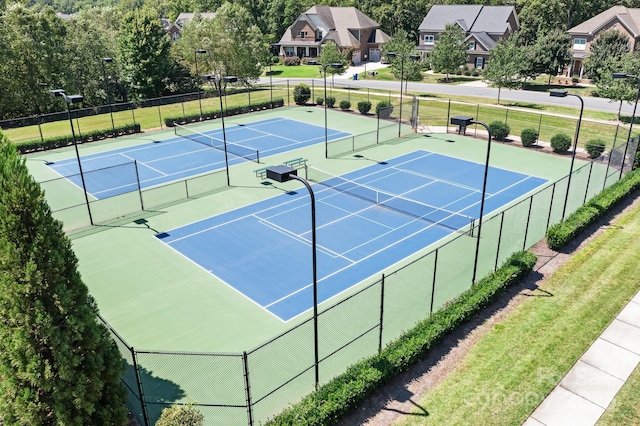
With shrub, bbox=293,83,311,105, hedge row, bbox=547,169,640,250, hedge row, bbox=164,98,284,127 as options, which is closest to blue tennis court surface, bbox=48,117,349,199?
hedge row, bbox=164,98,284,127

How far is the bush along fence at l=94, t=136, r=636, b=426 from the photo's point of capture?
11734 millimetres

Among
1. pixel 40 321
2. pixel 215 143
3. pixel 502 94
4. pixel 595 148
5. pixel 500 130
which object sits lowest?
pixel 215 143

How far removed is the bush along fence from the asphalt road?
34.0 m

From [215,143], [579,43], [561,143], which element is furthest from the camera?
[579,43]

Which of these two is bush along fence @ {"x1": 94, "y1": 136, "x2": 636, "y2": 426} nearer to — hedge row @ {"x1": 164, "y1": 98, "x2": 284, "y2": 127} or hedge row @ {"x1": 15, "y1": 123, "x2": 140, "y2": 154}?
hedge row @ {"x1": 15, "y1": 123, "x2": 140, "y2": 154}

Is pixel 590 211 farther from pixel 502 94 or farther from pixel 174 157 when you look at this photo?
pixel 502 94

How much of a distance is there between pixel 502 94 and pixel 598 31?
55.3 ft

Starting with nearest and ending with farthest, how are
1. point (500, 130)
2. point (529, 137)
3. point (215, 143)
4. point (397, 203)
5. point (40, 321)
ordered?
point (40, 321)
point (397, 203)
point (529, 137)
point (500, 130)
point (215, 143)

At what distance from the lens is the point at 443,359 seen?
1375 cm

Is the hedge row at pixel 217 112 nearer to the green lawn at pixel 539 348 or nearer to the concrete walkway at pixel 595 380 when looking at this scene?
the green lawn at pixel 539 348

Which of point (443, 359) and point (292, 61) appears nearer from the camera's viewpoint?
point (443, 359)

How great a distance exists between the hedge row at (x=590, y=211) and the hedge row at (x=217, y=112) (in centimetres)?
3133

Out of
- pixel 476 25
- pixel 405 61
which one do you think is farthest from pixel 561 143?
pixel 476 25

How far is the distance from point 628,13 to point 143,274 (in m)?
64.2
